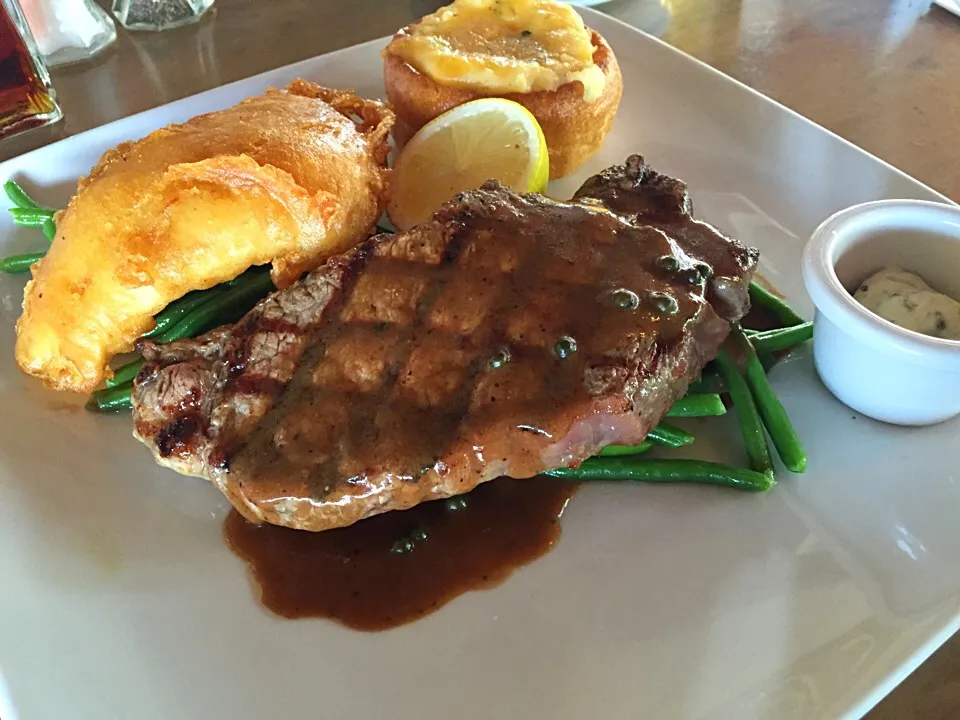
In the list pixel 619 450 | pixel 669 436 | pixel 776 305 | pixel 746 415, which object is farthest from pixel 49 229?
pixel 776 305

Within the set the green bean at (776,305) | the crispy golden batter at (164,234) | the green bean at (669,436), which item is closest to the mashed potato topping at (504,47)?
the crispy golden batter at (164,234)

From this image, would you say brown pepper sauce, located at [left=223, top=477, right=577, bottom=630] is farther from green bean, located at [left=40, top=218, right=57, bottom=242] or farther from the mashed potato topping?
the mashed potato topping

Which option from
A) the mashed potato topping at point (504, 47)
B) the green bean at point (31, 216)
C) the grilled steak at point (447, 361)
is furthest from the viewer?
the mashed potato topping at point (504, 47)

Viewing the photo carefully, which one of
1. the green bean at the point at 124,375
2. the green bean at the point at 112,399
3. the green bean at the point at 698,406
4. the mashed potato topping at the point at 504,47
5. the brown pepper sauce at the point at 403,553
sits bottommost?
the brown pepper sauce at the point at 403,553

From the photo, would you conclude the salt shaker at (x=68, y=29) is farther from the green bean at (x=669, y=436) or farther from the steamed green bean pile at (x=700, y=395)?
the green bean at (x=669, y=436)

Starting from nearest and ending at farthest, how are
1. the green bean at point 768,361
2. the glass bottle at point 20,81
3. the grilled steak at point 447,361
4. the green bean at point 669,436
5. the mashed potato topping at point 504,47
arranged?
the grilled steak at point 447,361
the green bean at point 669,436
the green bean at point 768,361
the mashed potato topping at point 504,47
the glass bottle at point 20,81

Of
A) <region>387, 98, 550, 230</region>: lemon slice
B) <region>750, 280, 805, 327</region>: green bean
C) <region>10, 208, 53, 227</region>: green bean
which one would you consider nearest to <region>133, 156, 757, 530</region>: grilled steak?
<region>750, 280, 805, 327</region>: green bean

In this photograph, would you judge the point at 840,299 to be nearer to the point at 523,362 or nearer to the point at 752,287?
the point at 752,287
